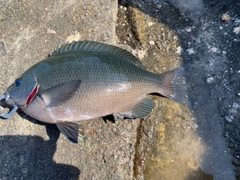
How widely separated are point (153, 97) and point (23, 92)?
1.29 metres

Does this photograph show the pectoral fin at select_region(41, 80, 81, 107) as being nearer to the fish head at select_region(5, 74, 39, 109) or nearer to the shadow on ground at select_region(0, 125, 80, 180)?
the fish head at select_region(5, 74, 39, 109)

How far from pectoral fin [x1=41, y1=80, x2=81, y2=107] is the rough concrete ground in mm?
392

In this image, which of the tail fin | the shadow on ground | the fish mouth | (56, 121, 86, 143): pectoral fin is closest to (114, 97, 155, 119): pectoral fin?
the tail fin

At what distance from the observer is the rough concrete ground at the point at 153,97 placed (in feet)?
8.91

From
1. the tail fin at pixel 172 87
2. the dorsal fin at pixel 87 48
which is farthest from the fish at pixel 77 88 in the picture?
the tail fin at pixel 172 87

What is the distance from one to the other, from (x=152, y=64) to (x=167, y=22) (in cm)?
62

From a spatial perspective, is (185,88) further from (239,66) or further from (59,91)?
(59,91)

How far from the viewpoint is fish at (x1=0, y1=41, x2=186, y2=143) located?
2500mm

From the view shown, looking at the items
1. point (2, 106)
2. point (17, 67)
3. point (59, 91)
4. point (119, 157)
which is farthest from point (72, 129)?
point (17, 67)

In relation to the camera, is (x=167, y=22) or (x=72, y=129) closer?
(x=72, y=129)

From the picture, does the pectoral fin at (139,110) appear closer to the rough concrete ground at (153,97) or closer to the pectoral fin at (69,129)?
the rough concrete ground at (153,97)

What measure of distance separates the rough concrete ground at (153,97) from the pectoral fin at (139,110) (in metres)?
0.20

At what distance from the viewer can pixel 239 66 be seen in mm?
3195

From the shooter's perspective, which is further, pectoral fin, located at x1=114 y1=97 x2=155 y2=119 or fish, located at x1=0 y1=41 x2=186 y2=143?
pectoral fin, located at x1=114 y1=97 x2=155 y2=119
